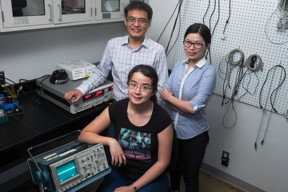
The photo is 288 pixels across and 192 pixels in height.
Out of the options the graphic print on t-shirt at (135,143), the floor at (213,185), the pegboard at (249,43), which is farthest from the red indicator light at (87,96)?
the floor at (213,185)

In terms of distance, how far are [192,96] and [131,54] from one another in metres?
0.52

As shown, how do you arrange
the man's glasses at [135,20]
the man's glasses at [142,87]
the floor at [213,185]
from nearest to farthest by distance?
the man's glasses at [142,87], the man's glasses at [135,20], the floor at [213,185]

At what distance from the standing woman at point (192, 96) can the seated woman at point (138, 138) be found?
24 cm

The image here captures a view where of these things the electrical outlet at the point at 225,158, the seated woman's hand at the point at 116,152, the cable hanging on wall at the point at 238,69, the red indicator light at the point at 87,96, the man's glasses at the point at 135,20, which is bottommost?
the electrical outlet at the point at 225,158

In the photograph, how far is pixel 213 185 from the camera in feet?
7.93

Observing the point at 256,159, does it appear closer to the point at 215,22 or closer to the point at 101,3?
the point at 215,22

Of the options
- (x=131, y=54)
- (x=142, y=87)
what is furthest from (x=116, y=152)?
(x=131, y=54)

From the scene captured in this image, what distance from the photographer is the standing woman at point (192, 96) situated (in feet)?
5.24

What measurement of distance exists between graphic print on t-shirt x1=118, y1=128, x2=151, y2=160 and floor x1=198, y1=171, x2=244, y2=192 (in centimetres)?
113

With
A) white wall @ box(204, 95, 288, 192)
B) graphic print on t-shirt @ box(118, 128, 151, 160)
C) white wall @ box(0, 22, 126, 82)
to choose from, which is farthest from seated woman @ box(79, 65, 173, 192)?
white wall @ box(204, 95, 288, 192)

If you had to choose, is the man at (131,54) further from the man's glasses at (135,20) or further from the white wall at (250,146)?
the white wall at (250,146)

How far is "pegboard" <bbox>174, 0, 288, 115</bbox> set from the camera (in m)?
1.87

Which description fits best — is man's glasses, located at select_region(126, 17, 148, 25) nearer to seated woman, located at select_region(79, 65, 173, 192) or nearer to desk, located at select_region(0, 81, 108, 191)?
seated woman, located at select_region(79, 65, 173, 192)

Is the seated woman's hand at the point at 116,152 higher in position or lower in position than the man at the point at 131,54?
lower
